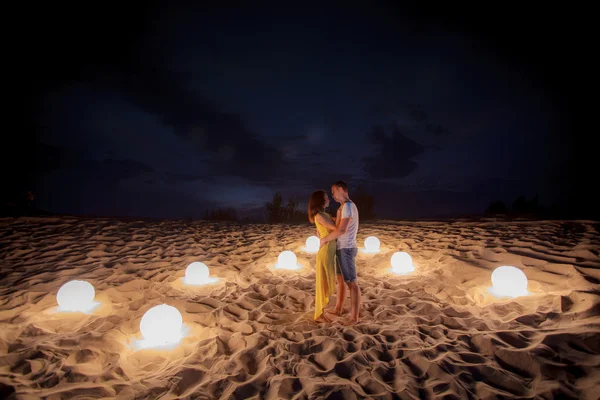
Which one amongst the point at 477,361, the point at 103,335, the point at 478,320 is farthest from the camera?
the point at 478,320

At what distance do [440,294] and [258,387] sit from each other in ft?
10.3

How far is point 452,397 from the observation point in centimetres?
202

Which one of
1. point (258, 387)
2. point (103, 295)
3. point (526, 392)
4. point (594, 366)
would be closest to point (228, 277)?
point (103, 295)

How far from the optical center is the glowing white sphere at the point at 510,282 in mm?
3691

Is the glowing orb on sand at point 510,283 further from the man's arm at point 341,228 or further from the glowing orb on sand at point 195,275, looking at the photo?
the glowing orb on sand at point 195,275

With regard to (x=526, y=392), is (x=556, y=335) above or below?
above

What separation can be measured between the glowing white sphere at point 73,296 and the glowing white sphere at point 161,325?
143 centimetres

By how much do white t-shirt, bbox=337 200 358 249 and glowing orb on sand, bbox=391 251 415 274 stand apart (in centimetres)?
235

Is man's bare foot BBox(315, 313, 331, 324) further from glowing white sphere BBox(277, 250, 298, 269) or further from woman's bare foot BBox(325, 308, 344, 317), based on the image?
glowing white sphere BBox(277, 250, 298, 269)

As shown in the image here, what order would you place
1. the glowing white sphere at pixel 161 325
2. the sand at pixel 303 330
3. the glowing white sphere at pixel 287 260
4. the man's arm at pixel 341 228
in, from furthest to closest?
1. the glowing white sphere at pixel 287 260
2. the man's arm at pixel 341 228
3. the glowing white sphere at pixel 161 325
4. the sand at pixel 303 330

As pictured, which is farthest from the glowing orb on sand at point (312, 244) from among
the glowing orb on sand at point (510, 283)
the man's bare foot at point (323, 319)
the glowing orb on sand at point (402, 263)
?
the glowing orb on sand at point (510, 283)

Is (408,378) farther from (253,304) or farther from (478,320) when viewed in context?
(253,304)

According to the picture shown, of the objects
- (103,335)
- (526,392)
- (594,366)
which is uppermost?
(594,366)

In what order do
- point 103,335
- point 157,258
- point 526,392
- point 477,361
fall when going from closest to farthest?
1. point 526,392
2. point 477,361
3. point 103,335
4. point 157,258
